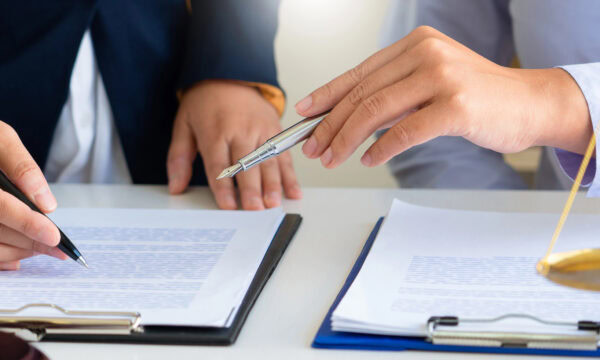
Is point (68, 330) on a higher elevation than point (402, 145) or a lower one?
lower

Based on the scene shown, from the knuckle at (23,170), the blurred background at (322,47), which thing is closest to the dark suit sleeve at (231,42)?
the knuckle at (23,170)

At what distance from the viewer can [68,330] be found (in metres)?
0.46

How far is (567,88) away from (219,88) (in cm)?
47

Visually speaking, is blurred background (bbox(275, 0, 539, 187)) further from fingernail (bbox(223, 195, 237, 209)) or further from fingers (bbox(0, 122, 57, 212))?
fingers (bbox(0, 122, 57, 212))

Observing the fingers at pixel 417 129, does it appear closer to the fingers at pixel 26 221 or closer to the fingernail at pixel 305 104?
the fingernail at pixel 305 104

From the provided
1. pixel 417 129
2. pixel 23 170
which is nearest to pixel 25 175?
pixel 23 170

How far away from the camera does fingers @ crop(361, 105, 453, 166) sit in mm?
572

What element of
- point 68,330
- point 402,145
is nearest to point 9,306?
point 68,330

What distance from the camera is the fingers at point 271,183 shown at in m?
0.78

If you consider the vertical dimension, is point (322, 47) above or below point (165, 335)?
below

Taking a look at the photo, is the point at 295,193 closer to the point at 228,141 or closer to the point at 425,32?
the point at 228,141

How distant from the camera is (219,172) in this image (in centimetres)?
81

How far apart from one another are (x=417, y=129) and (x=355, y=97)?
8cm

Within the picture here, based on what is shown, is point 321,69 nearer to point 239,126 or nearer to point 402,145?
point 239,126
